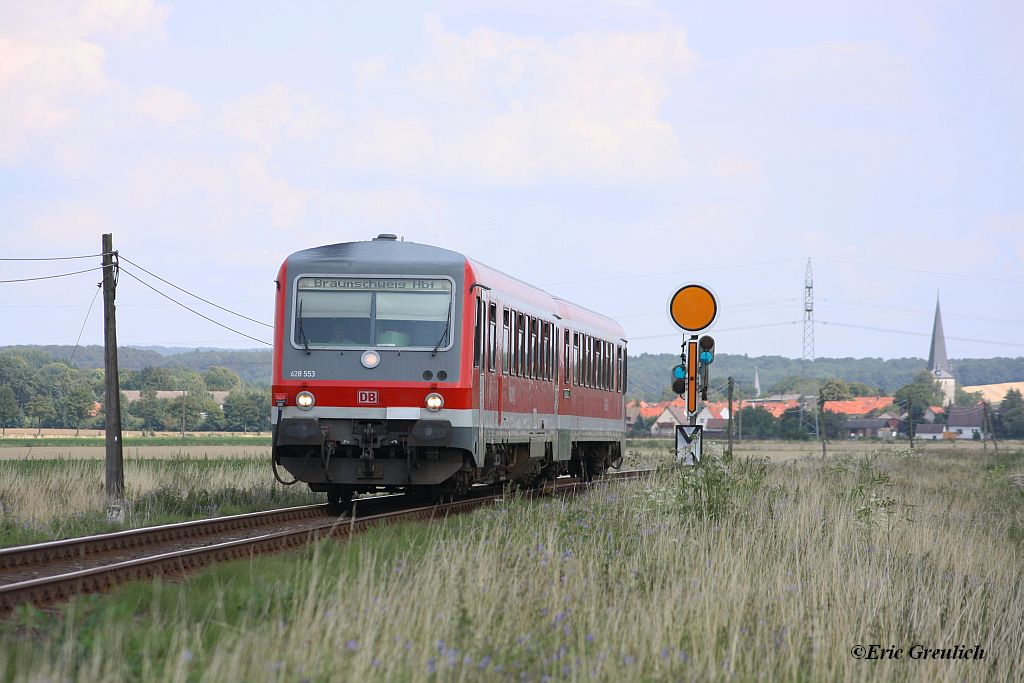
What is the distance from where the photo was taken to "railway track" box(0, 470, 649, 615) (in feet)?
29.9

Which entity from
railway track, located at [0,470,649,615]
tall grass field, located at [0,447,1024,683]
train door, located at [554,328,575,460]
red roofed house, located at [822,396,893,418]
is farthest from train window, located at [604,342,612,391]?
red roofed house, located at [822,396,893,418]

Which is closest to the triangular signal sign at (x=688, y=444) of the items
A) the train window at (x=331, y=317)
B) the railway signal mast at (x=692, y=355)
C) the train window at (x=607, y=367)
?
the railway signal mast at (x=692, y=355)

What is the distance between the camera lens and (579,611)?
8047mm

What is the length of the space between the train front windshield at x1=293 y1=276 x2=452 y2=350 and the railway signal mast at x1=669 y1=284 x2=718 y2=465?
3.43 m

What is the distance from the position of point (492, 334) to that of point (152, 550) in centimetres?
639

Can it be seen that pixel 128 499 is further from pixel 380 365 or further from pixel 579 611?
pixel 579 611

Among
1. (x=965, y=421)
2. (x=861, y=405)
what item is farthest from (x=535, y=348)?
(x=861, y=405)

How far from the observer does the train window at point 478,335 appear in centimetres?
1652

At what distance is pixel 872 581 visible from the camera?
10.0 metres

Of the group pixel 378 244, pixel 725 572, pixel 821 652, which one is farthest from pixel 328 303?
pixel 821 652

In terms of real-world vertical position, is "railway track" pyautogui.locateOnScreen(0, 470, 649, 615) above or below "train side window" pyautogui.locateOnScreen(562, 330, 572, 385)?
below

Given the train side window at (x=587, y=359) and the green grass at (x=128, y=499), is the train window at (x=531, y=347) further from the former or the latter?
the train side window at (x=587, y=359)

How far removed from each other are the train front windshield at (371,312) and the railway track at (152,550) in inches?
86.8

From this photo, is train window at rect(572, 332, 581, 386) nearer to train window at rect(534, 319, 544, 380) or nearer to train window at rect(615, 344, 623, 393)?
train window at rect(534, 319, 544, 380)
